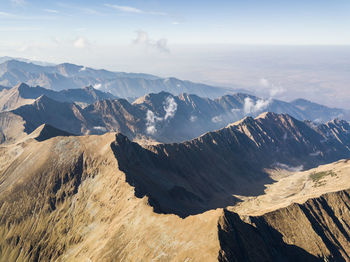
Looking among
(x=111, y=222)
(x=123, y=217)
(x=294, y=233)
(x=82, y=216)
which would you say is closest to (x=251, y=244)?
(x=294, y=233)

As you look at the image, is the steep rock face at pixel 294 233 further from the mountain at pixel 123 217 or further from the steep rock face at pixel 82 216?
the steep rock face at pixel 82 216

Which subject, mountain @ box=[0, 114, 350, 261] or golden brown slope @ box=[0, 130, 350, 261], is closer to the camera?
golden brown slope @ box=[0, 130, 350, 261]

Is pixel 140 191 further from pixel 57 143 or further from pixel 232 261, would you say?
pixel 57 143

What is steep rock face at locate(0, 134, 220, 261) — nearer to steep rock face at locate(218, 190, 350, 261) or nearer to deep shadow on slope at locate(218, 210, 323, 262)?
deep shadow on slope at locate(218, 210, 323, 262)

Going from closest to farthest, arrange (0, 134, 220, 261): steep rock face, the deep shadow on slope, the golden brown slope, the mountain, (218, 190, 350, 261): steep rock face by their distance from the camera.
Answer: the deep shadow on slope < (218, 190, 350, 261): steep rock face < the golden brown slope < (0, 134, 220, 261): steep rock face < the mountain

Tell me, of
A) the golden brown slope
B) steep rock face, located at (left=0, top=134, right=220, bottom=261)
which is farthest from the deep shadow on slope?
steep rock face, located at (left=0, top=134, right=220, bottom=261)

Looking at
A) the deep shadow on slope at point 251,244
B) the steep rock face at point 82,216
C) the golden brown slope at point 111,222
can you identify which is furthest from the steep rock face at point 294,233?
the steep rock face at point 82,216

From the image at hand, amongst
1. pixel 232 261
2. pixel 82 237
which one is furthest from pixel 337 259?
pixel 82 237

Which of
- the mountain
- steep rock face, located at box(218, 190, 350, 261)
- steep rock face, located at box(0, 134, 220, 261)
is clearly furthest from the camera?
the mountain
